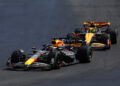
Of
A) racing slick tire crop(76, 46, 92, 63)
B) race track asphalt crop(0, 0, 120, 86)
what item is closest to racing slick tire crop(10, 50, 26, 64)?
race track asphalt crop(0, 0, 120, 86)

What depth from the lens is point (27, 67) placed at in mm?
14047

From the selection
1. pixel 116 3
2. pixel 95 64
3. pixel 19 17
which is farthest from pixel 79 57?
pixel 116 3

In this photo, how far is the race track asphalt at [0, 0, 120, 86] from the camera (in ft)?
40.3

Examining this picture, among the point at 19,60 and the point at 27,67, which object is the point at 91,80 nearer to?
the point at 27,67

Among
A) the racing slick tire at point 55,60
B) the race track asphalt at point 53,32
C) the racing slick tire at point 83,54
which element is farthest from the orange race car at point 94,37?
the racing slick tire at point 55,60

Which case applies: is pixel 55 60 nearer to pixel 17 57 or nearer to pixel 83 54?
pixel 17 57

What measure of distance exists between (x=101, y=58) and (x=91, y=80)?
5981mm

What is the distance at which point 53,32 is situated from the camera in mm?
26438

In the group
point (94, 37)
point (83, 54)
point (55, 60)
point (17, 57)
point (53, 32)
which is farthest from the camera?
point (53, 32)

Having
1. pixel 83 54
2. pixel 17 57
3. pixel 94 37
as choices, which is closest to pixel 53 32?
pixel 94 37

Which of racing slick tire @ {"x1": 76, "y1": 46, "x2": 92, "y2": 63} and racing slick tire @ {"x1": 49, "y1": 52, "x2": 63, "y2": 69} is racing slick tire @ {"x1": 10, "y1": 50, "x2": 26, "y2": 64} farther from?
racing slick tire @ {"x1": 76, "y1": 46, "x2": 92, "y2": 63}

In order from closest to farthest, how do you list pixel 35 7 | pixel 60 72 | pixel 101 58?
pixel 60 72, pixel 101 58, pixel 35 7

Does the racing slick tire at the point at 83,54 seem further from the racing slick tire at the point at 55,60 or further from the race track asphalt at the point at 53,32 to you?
the racing slick tire at the point at 55,60

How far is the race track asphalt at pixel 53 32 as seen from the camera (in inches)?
484
